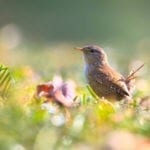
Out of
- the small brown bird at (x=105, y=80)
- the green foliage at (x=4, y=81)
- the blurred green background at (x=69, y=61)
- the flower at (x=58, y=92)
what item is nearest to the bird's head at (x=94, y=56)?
the small brown bird at (x=105, y=80)

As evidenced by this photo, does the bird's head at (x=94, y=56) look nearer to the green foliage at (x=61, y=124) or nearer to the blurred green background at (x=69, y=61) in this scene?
the blurred green background at (x=69, y=61)

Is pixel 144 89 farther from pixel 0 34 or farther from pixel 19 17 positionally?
pixel 19 17

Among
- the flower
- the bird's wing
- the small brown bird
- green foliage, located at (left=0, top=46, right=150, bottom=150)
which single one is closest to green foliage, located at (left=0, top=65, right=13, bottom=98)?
green foliage, located at (left=0, top=46, right=150, bottom=150)

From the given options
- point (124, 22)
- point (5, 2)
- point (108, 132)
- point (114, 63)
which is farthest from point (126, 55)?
point (108, 132)

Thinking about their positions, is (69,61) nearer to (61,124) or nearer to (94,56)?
(94,56)

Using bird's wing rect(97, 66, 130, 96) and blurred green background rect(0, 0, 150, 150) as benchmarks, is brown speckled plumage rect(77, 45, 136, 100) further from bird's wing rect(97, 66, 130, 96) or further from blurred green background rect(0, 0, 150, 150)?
blurred green background rect(0, 0, 150, 150)

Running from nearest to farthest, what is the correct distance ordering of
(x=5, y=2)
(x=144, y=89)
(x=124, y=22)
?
(x=144, y=89) < (x=124, y=22) < (x=5, y=2)
